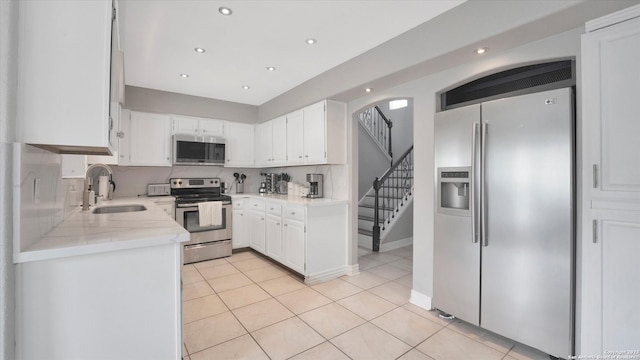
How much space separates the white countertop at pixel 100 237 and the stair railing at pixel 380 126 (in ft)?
18.3

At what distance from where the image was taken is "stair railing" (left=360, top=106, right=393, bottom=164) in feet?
21.8

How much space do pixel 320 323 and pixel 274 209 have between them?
1.81m

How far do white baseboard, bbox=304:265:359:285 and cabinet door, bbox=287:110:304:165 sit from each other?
1517 millimetres

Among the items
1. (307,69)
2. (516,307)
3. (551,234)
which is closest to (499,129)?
(551,234)

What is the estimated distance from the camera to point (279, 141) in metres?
4.36

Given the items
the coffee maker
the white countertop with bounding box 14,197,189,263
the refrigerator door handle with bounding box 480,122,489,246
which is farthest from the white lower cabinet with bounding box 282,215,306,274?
the refrigerator door handle with bounding box 480,122,489,246

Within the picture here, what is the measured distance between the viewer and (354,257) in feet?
11.9

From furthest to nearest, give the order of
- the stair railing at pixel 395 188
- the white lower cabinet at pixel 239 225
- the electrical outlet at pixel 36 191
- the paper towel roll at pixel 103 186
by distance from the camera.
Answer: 1. the stair railing at pixel 395 188
2. the white lower cabinet at pixel 239 225
3. the paper towel roll at pixel 103 186
4. the electrical outlet at pixel 36 191

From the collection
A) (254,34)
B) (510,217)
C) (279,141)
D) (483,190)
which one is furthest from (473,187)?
(279,141)

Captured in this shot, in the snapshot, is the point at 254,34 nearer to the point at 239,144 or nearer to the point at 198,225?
the point at 239,144

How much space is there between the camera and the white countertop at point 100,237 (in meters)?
1.13

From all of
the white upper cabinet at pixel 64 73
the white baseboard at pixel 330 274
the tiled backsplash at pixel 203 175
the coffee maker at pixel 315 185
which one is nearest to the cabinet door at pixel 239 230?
the tiled backsplash at pixel 203 175

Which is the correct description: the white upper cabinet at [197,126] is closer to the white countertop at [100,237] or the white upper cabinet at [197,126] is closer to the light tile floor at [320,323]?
the light tile floor at [320,323]

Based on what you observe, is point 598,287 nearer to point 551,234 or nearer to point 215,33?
point 551,234
